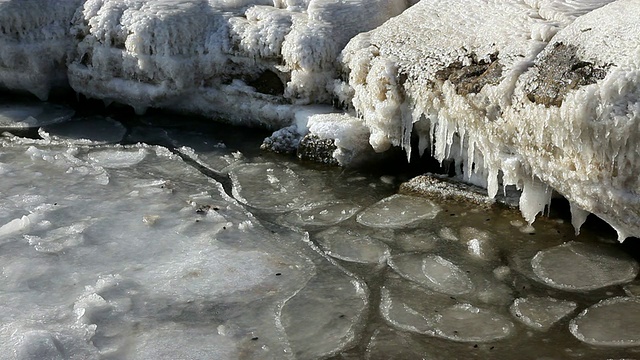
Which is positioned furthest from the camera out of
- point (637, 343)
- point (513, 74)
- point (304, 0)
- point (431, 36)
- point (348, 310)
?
point (304, 0)

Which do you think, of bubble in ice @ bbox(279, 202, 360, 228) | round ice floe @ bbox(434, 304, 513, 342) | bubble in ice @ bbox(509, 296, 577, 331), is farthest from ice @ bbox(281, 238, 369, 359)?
bubble in ice @ bbox(509, 296, 577, 331)

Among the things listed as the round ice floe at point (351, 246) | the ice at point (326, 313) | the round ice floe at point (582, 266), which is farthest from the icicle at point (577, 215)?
the ice at point (326, 313)

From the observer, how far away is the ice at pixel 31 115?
312 inches

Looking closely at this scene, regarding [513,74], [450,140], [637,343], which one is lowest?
[637,343]

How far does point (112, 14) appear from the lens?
7.91 metres

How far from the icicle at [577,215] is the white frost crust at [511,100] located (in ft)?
0.37

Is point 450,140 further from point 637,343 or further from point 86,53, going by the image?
point 86,53

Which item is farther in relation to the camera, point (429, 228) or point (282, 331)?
point (429, 228)

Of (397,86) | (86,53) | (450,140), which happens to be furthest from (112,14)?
(450,140)

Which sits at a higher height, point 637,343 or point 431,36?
point 431,36

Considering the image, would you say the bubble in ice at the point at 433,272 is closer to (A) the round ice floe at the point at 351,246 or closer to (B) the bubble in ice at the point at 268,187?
(A) the round ice floe at the point at 351,246

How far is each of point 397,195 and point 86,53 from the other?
13.8 feet

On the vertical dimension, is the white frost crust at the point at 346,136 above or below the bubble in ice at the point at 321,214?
above

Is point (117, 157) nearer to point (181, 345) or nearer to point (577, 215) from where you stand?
point (181, 345)
